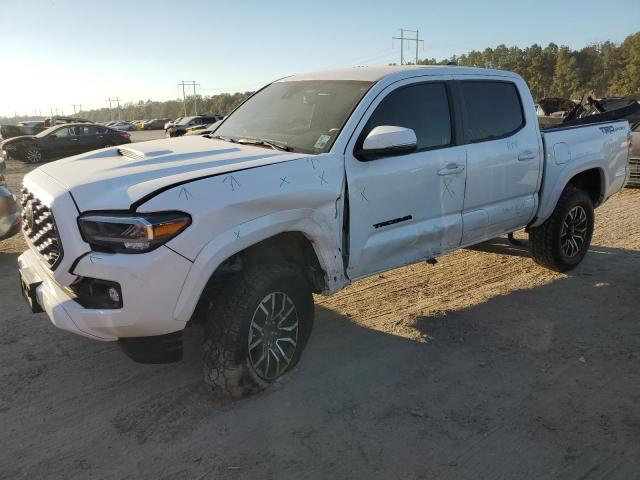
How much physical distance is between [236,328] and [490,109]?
301cm

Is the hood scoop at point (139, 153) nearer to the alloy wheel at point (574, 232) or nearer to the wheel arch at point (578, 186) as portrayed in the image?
the wheel arch at point (578, 186)

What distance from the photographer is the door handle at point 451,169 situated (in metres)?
4.07

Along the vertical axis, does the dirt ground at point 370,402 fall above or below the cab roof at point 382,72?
below

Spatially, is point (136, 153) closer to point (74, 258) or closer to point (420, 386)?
point (74, 258)

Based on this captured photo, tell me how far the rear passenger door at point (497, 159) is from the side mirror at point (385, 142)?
3.18 ft

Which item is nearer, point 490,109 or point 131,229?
point 131,229

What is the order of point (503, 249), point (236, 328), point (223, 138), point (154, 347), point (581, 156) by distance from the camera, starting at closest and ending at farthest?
point (154, 347) → point (236, 328) → point (223, 138) → point (581, 156) → point (503, 249)

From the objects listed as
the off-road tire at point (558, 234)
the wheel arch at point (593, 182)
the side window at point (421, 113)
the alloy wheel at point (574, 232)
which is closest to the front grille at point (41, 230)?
the side window at point (421, 113)

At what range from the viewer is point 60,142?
2045 cm

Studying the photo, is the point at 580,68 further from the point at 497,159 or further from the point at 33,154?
the point at 497,159

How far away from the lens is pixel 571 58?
65375 millimetres

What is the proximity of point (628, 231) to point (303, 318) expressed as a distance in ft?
19.5

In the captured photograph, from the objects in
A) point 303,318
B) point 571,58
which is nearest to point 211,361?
point 303,318

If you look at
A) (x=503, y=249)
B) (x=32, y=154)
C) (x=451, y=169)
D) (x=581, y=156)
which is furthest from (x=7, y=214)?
(x=32, y=154)
